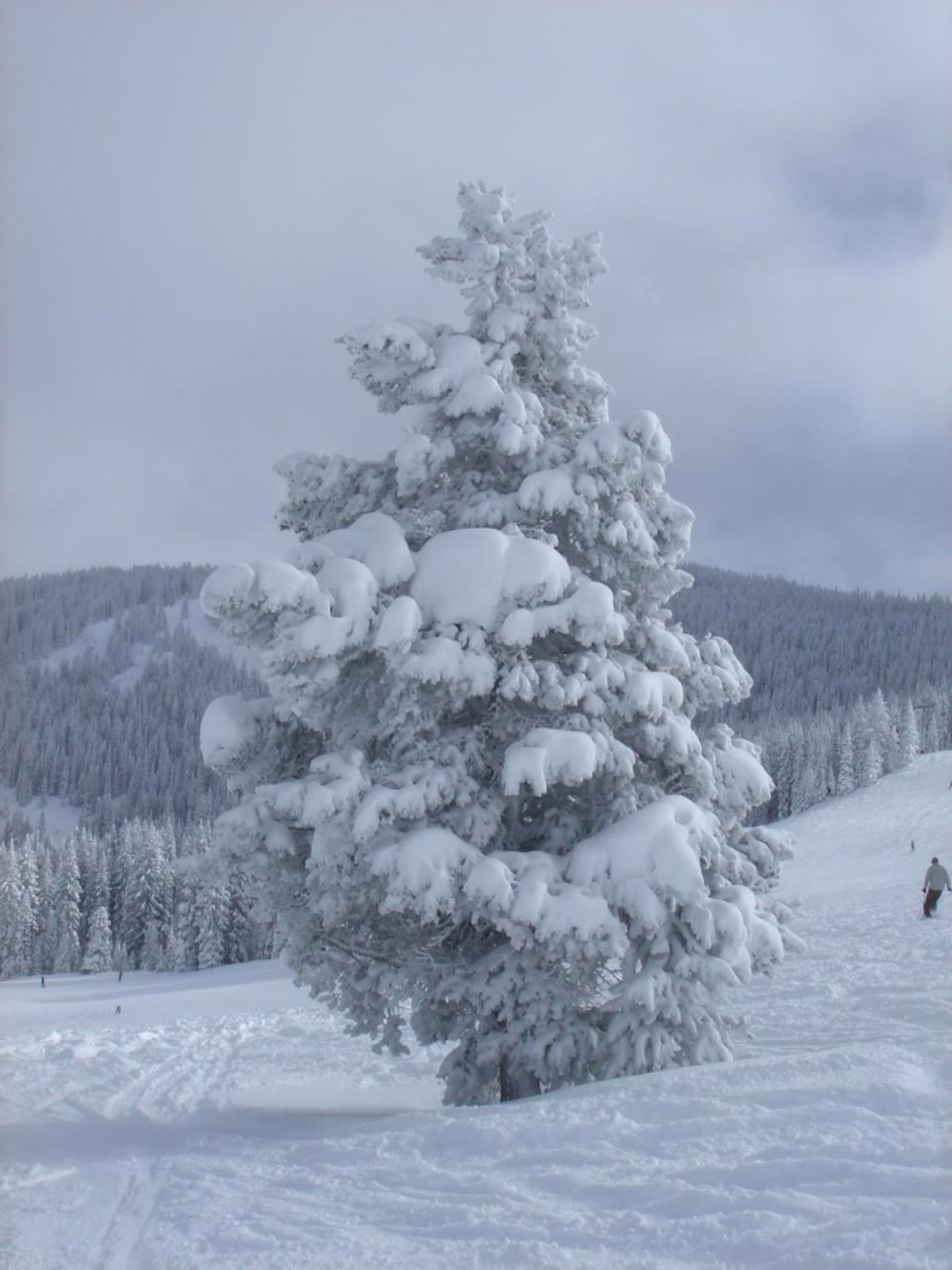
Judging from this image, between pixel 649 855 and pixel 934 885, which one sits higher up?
pixel 649 855

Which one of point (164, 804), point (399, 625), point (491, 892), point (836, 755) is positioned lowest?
point (164, 804)

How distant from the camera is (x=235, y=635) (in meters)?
9.16

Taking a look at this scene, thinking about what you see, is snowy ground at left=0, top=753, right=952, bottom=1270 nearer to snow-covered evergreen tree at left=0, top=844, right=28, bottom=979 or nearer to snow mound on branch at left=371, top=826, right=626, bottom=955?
snow mound on branch at left=371, top=826, right=626, bottom=955

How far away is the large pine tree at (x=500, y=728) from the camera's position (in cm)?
848

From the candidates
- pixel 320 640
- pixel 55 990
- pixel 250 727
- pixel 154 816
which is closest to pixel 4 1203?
pixel 250 727

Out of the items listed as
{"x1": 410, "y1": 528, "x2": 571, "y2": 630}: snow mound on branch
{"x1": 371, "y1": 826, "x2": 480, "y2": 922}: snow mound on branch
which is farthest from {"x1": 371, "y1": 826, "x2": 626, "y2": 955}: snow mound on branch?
{"x1": 410, "y1": 528, "x2": 571, "y2": 630}: snow mound on branch

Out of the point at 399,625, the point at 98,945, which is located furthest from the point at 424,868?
the point at 98,945

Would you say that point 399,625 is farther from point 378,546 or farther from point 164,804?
point 164,804

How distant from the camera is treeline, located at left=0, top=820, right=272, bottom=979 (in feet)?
236

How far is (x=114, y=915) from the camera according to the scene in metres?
88.5

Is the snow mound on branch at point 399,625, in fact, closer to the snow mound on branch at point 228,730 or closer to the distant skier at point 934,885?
the snow mound on branch at point 228,730

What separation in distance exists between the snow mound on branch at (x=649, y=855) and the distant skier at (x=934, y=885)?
12.6 meters

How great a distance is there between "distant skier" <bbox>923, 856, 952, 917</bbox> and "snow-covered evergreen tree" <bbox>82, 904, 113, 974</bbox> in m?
72.3

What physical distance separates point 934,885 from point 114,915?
272 ft
